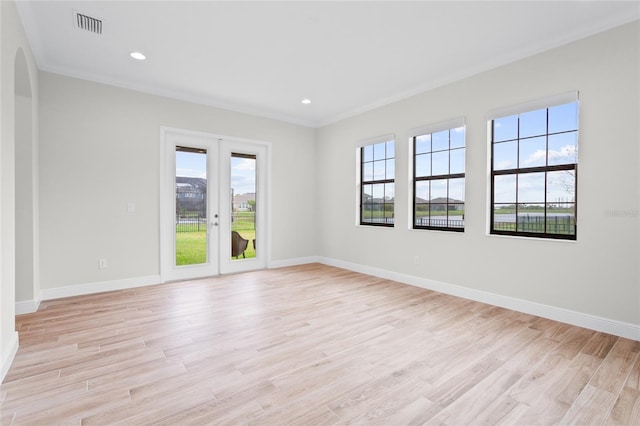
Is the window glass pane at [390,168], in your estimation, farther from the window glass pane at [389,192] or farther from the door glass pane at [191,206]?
the door glass pane at [191,206]

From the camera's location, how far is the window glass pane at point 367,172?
5.49m

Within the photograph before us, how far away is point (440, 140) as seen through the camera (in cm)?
439

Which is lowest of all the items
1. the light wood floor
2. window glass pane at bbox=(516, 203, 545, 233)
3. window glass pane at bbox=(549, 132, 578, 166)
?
the light wood floor

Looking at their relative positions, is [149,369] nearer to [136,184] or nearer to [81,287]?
[81,287]

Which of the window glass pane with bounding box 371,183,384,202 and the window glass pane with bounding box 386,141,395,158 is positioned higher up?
the window glass pane with bounding box 386,141,395,158

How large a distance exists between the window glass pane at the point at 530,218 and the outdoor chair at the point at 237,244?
4225mm

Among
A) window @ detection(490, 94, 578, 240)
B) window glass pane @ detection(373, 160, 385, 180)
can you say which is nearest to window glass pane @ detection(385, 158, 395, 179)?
window glass pane @ detection(373, 160, 385, 180)

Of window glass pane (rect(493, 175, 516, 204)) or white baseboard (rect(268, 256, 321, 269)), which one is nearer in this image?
window glass pane (rect(493, 175, 516, 204))

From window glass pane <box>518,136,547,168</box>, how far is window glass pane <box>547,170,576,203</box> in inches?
7.2

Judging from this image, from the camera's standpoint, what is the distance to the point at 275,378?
212 cm

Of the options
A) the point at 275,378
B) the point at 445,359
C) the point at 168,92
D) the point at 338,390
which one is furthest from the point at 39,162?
the point at 445,359

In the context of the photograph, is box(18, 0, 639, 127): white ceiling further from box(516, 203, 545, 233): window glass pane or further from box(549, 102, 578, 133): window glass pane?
box(516, 203, 545, 233): window glass pane

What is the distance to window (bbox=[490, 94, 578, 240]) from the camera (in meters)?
3.22

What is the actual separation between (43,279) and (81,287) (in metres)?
0.40
